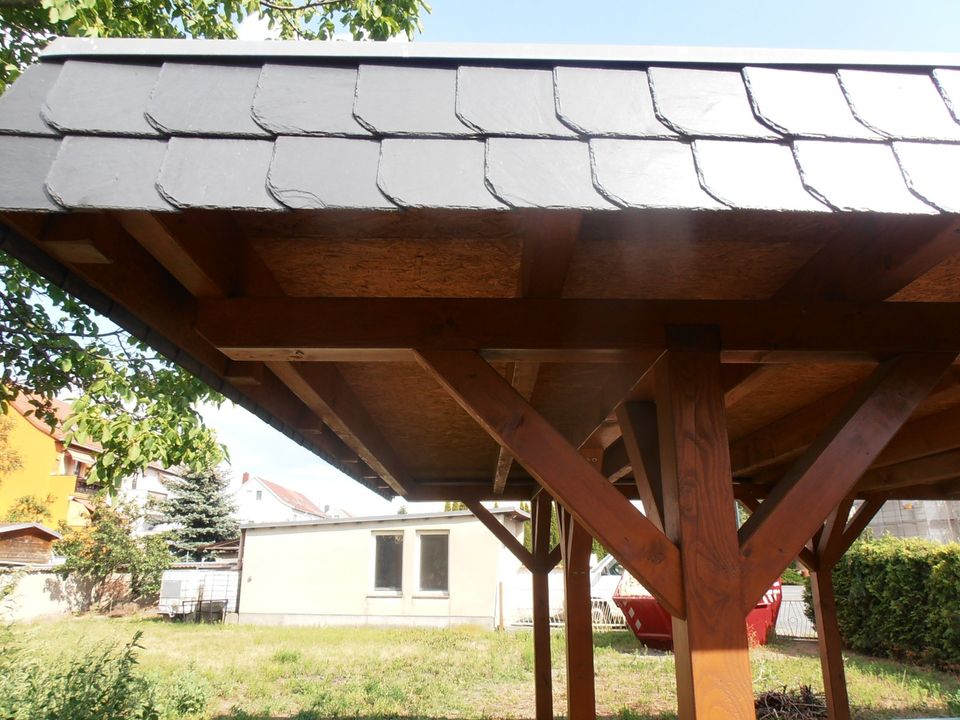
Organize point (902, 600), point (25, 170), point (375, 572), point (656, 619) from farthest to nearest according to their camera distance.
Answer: point (375, 572) → point (656, 619) → point (902, 600) → point (25, 170)

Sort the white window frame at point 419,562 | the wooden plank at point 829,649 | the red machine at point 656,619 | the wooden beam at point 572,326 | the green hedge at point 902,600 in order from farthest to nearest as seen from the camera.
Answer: the white window frame at point 419,562, the red machine at point 656,619, the green hedge at point 902,600, the wooden plank at point 829,649, the wooden beam at point 572,326

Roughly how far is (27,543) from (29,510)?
2048 millimetres

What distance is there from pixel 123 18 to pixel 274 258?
11.5 feet

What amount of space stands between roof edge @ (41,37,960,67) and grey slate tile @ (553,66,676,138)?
4 centimetres

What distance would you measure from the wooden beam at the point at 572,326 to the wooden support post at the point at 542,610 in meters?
3.64

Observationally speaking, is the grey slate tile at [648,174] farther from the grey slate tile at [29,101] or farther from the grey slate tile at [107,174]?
the grey slate tile at [29,101]

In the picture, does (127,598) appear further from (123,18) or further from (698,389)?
(698,389)

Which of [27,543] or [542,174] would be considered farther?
[27,543]

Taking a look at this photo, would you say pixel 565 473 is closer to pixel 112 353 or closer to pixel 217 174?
pixel 217 174

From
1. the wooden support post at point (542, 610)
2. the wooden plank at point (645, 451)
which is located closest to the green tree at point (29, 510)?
the wooden support post at point (542, 610)

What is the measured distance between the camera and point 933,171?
110 centimetres

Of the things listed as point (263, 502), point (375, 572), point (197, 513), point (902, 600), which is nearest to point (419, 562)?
point (375, 572)

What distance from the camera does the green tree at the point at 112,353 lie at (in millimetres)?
4203

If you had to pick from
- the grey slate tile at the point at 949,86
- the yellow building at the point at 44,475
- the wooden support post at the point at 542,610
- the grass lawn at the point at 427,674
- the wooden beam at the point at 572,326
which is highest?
the yellow building at the point at 44,475
